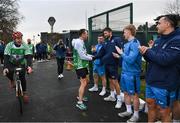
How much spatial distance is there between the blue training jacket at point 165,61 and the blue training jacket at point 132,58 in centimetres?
133

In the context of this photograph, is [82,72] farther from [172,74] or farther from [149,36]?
[149,36]

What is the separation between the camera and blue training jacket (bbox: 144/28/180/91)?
5121 millimetres

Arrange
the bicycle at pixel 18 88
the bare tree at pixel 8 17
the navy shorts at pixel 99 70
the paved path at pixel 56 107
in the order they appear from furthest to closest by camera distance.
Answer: the bare tree at pixel 8 17
the navy shorts at pixel 99 70
the bicycle at pixel 18 88
the paved path at pixel 56 107

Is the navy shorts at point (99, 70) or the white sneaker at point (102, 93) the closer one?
the white sneaker at point (102, 93)

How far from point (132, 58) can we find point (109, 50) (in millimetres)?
1949

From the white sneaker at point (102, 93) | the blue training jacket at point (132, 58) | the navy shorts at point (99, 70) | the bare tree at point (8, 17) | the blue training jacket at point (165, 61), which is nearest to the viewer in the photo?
the blue training jacket at point (165, 61)

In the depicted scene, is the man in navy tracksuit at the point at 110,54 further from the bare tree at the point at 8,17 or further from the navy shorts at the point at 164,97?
the bare tree at the point at 8,17

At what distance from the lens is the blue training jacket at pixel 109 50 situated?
871 centimetres

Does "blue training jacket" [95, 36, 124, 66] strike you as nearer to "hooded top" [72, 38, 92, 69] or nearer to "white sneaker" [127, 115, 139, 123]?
"hooded top" [72, 38, 92, 69]

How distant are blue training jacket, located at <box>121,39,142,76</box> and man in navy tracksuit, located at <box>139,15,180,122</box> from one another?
4.33 ft

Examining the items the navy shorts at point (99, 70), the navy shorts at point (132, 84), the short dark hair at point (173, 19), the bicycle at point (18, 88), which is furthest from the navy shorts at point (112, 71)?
the short dark hair at point (173, 19)

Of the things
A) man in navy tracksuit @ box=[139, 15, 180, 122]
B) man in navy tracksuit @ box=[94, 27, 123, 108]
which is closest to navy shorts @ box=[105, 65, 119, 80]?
man in navy tracksuit @ box=[94, 27, 123, 108]

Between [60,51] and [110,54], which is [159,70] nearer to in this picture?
[110,54]

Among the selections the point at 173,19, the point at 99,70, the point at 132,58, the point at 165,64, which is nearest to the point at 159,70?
the point at 165,64
